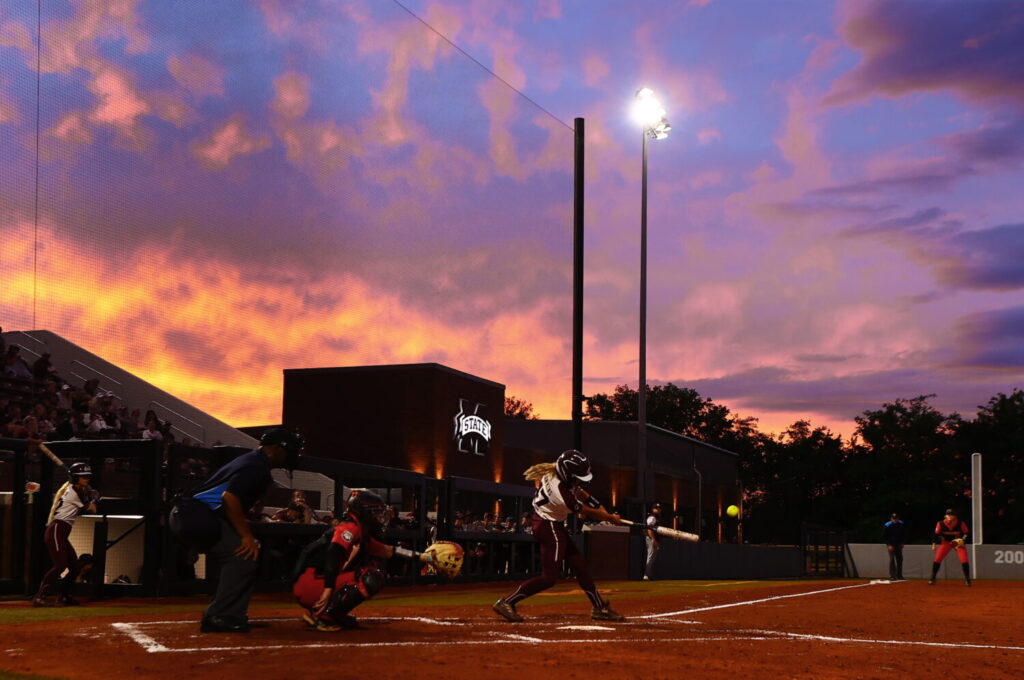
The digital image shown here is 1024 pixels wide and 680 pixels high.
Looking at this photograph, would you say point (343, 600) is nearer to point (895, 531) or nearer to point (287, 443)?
point (287, 443)

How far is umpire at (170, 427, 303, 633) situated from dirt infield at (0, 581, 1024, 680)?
0.28 meters

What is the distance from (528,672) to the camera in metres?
7.76

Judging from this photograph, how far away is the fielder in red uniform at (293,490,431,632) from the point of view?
10.1 metres

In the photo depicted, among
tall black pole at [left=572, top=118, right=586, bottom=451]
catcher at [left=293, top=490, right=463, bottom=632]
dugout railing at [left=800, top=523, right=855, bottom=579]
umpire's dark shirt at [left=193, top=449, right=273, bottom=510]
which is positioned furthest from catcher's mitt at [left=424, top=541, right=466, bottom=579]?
dugout railing at [left=800, top=523, right=855, bottom=579]

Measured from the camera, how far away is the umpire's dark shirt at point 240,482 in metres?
9.16

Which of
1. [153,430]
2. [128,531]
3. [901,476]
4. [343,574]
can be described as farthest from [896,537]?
[901,476]

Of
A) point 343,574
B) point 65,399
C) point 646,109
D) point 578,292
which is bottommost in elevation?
point 343,574

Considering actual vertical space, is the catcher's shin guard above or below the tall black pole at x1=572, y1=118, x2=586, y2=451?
below

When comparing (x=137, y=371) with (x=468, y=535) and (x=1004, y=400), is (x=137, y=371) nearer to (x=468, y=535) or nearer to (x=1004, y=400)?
(x=468, y=535)

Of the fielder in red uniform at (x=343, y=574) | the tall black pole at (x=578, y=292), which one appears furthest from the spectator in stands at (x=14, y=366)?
the fielder in red uniform at (x=343, y=574)

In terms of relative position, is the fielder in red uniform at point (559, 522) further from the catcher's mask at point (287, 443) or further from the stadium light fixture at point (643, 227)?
the stadium light fixture at point (643, 227)

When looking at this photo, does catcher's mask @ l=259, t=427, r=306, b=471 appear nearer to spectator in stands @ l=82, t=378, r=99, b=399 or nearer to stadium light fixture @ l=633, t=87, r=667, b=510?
spectator in stands @ l=82, t=378, r=99, b=399

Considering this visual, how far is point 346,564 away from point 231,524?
1716 mm

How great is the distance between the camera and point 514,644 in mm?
9430
